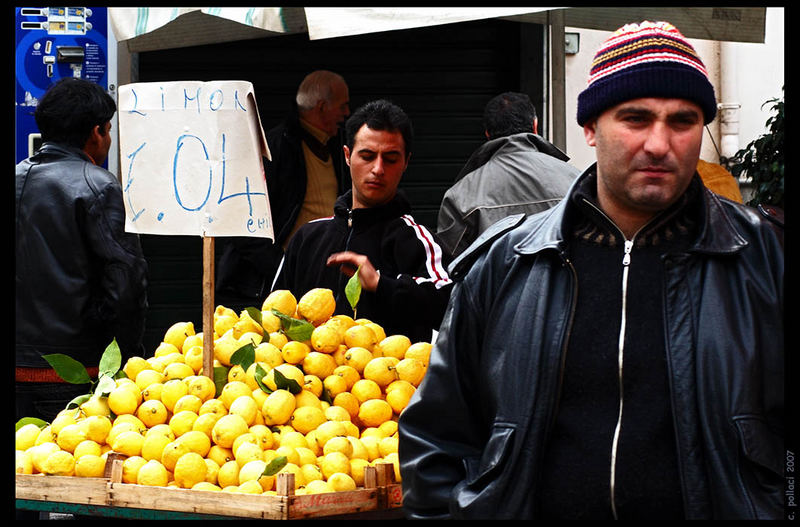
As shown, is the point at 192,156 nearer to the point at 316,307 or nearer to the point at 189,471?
the point at 316,307

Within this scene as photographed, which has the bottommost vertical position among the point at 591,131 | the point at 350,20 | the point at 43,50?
the point at 591,131

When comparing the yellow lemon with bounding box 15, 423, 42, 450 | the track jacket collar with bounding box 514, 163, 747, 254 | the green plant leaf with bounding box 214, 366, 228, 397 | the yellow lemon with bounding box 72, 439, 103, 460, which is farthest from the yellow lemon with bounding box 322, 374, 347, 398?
the track jacket collar with bounding box 514, 163, 747, 254

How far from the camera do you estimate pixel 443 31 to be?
7.74m

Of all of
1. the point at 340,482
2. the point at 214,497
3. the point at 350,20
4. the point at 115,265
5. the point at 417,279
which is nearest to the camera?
the point at 214,497

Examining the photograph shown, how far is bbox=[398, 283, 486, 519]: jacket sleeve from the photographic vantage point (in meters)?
2.35

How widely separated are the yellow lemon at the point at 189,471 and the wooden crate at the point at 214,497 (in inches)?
2.9

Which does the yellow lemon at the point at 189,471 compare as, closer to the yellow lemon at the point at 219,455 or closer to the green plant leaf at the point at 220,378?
the yellow lemon at the point at 219,455

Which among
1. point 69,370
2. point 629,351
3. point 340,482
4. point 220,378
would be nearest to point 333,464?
point 340,482

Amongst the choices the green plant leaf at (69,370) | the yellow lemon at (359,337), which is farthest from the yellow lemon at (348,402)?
the green plant leaf at (69,370)

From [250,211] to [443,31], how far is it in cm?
457

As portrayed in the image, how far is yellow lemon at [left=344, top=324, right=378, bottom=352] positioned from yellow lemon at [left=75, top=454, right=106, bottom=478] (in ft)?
3.18

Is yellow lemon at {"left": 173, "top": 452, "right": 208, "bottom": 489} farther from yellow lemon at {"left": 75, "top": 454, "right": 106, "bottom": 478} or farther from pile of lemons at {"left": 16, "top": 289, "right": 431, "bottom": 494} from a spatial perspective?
yellow lemon at {"left": 75, "top": 454, "right": 106, "bottom": 478}

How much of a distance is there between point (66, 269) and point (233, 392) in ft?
5.14

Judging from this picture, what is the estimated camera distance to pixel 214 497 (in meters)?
2.97
